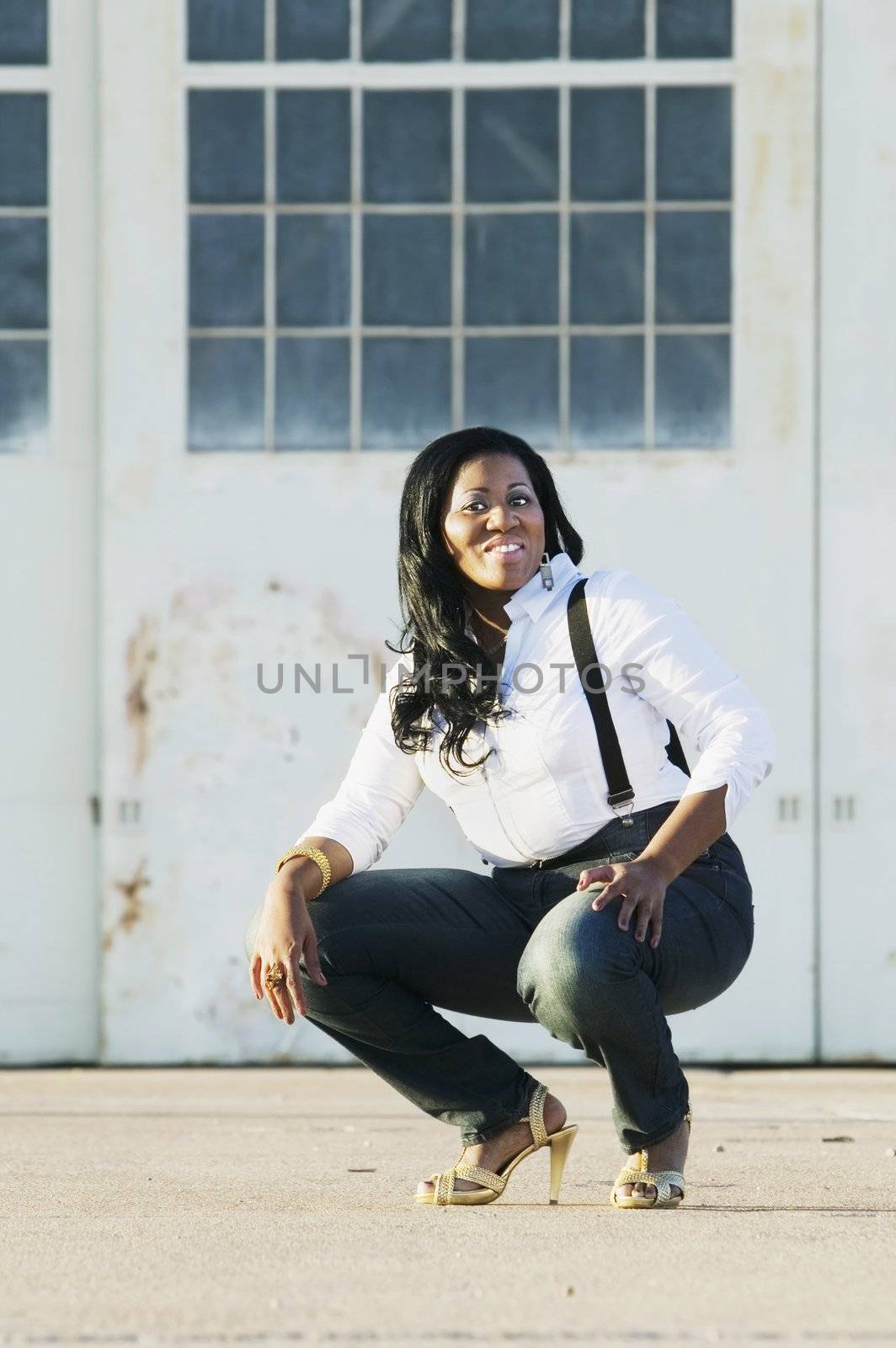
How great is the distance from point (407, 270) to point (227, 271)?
0.61 meters

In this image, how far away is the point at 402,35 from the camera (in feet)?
24.5

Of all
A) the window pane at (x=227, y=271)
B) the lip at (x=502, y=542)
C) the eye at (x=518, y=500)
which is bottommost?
the lip at (x=502, y=542)

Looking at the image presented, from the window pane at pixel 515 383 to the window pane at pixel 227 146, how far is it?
93 cm

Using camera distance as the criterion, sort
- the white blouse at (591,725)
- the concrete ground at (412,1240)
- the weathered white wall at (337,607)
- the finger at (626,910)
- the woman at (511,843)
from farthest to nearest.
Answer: the weathered white wall at (337,607), the white blouse at (591,725), the woman at (511,843), the finger at (626,910), the concrete ground at (412,1240)

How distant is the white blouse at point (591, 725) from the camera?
3.84m

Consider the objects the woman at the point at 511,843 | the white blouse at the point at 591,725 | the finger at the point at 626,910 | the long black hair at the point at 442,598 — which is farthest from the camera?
the long black hair at the point at 442,598

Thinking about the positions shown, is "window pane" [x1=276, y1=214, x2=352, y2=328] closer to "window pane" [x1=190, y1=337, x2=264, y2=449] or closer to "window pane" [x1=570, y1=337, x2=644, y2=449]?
"window pane" [x1=190, y1=337, x2=264, y2=449]

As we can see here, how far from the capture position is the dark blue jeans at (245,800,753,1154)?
12.3 feet

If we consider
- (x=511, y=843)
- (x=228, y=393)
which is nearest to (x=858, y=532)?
(x=228, y=393)

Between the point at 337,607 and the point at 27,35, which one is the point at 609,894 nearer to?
the point at 337,607

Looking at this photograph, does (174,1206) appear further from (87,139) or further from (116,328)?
(87,139)

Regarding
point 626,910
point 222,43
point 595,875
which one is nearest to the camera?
point 626,910

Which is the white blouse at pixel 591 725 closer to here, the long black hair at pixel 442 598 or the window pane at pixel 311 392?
the long black hair at pixel 442 598

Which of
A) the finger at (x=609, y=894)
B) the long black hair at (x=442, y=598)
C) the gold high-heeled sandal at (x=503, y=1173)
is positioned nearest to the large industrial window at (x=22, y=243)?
the long black hair at (x=442, y=598)
